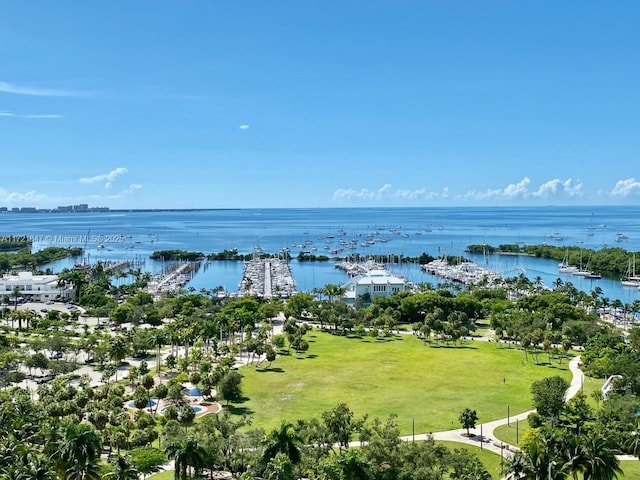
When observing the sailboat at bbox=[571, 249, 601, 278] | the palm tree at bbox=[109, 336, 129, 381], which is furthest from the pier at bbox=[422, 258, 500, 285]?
the palm tree at bbox=[109, 336, 129, 381]

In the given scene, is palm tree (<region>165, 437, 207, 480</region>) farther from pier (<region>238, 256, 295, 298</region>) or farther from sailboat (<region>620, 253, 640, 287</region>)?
sailboat (<region>620, 253, 640, 287</region>)

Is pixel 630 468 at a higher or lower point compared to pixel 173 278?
lower

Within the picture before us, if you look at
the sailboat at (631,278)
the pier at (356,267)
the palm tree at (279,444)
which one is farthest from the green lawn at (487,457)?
the sailboat at (631,278)

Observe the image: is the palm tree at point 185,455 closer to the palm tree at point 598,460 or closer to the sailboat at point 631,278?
the palm tree at point 598,460

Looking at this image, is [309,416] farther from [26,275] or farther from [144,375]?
[26,275]

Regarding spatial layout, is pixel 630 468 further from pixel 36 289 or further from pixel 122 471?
pixel 36 289

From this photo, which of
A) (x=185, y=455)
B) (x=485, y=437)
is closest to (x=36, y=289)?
(x=185, y=455)

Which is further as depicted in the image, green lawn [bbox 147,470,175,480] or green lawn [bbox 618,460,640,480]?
green lawn [bbox 147,470,175,480]
